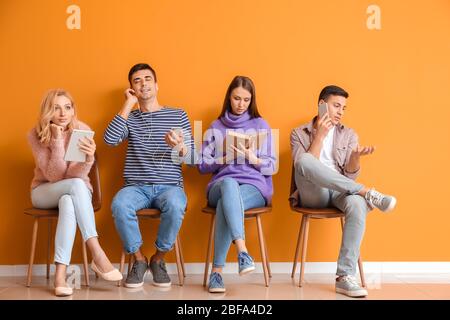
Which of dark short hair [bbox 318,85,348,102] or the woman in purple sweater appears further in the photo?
dark short hair [bbox 318,85,348,102]

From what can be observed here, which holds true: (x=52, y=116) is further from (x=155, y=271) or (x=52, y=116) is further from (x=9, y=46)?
(x=155, y=271)

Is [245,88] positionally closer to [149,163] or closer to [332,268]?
[149,163]

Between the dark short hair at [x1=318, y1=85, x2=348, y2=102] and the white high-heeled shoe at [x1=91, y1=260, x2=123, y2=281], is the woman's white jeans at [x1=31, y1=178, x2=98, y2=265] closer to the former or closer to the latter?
the white high-heeled shoe at [x1=91, y1=260, x2=123, y2=281]

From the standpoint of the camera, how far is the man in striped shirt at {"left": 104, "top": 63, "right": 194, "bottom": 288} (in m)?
2.82

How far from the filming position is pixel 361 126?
3.28m

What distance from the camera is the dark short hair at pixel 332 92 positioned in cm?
305

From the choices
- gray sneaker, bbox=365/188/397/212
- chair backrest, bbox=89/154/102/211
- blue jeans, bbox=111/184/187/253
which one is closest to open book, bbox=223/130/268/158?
blue jeans, bbox=111/184/187/253

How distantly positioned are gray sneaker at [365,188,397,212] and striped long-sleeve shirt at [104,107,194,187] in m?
1.00

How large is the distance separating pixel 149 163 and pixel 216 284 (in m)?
0.79

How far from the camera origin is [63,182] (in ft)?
9.20

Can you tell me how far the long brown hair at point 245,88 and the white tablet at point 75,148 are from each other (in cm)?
79

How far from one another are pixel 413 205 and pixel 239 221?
47.8 inches

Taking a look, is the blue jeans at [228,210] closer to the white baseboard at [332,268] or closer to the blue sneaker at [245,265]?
the blue sneaker at [245,265]

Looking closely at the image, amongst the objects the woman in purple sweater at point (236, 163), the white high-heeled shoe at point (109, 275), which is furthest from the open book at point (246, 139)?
the white high-heeled shoe at point (109, 275)
